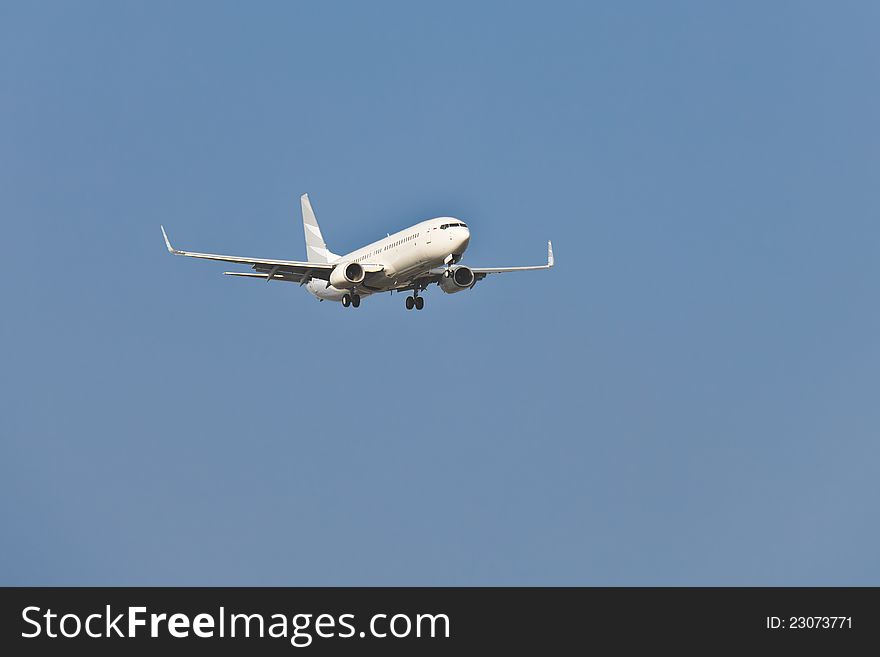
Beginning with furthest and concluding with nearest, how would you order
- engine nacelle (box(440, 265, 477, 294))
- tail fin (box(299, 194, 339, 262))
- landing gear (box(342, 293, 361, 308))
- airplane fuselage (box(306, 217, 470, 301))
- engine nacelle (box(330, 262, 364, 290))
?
tail fin (box(299, 194, 339, 262)) → landing gear (box(342, 293, 361, 308)) → engine nacelle (box(440, 265, 477, 294)) → engine nacelle (box(330, 262, 364, 290)) → airplane fuselage (box(306, 217, 470, 301))

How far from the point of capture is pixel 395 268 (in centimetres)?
9825

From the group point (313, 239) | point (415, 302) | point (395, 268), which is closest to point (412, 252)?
point (395, 268)

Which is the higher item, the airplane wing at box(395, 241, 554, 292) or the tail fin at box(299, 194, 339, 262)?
the tail fin at box(299, 194, 339, 262)

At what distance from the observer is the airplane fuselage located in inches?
3750

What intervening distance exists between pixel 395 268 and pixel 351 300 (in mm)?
6324

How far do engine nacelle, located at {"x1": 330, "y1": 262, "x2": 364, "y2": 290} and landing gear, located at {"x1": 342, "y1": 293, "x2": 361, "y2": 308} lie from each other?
2.44 meters

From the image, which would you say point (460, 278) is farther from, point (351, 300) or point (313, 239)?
point (313, 239)

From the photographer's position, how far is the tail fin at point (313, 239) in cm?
12550

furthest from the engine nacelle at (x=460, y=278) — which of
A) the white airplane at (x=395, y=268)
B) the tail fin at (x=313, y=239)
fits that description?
the tail fin at (x=313, y=239)

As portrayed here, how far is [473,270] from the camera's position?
10706 centimetres

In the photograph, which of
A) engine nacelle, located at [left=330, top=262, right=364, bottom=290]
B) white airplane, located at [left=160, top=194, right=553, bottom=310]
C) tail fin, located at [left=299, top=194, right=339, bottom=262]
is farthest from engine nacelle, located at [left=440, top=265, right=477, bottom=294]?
tail fin, located at [left=299, top=194, right=339, bottom=262]

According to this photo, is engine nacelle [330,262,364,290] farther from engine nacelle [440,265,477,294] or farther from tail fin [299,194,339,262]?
tail fin [299,194,339,262]

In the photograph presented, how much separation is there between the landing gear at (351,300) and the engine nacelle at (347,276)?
96.1 inches
